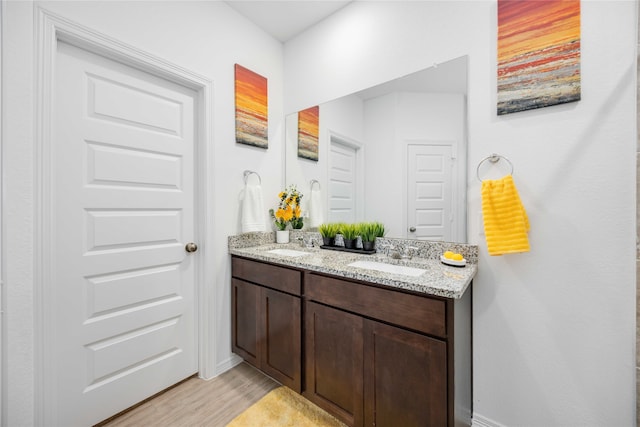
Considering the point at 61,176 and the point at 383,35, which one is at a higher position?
the point at 383,35

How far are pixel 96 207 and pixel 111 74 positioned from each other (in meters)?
0.75

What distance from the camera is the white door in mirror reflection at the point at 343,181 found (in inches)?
76.1

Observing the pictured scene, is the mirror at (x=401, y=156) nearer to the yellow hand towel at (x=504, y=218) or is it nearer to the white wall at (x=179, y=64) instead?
the yellow hand towel at (x=504, y=218)

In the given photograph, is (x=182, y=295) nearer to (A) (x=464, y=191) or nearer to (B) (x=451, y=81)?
(A) (x=464, y=191)

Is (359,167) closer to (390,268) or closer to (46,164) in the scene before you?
(390,268)

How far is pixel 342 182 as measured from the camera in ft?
6.51

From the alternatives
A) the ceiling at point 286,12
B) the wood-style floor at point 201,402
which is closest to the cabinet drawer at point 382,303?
the wood-style floor at point 201,402

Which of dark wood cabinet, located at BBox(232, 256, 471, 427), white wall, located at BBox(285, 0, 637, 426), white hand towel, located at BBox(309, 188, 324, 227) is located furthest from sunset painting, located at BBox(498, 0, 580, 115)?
white hand towel, located at BBox(309, 188, 324, 227)

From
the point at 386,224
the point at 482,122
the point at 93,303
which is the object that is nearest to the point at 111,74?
the point at 93,303

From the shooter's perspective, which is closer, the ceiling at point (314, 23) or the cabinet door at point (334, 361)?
the cabinet door at point (334, 361)

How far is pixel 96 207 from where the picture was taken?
1439mm

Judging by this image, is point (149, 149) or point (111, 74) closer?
point (111, 74)

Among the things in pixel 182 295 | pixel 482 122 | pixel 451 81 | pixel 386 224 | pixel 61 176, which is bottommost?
pixel 182 295

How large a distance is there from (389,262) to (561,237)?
802 millimetres
